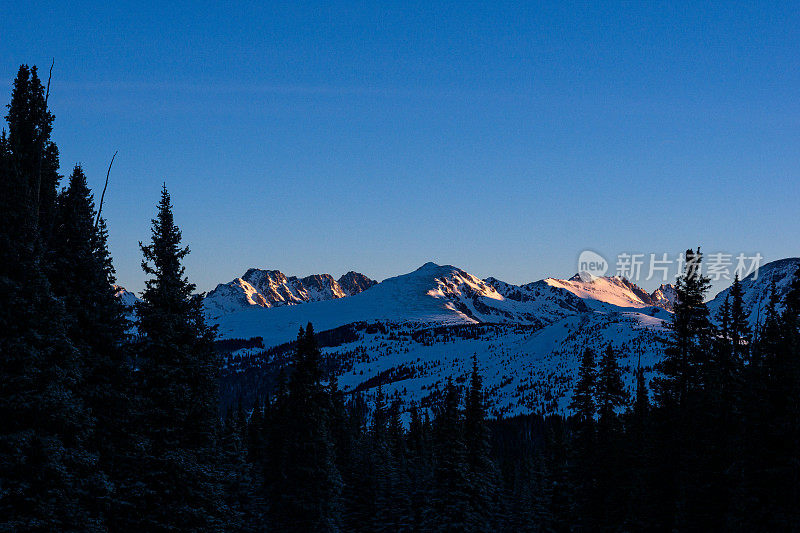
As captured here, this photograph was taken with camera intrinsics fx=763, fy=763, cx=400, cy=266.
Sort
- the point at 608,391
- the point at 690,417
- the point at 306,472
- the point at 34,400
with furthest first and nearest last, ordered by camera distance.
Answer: the point at 608,391, the point at 306,472, the point at 690,417, the point at 34,400

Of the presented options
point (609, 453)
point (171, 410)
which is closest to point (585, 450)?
point (609, 453)

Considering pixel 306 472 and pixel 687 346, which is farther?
pixel 306 472

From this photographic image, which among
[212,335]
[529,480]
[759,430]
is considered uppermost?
[212,335]

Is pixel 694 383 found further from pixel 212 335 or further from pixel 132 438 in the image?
pixel 132 438

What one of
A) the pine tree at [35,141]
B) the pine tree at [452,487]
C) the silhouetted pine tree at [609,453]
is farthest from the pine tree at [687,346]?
the pine tree at [35,141]

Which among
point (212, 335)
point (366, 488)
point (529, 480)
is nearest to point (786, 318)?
point (212, 335)

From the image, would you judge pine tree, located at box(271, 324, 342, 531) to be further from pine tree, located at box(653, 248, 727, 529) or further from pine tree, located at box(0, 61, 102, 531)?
pine tree, located at box(0, 61, 102, 531)

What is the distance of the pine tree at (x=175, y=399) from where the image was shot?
26.4 m

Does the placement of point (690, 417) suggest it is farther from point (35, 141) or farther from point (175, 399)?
point (35, 141)

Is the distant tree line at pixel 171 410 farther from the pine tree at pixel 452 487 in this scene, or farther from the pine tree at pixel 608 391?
the pine tree at pixel 452 487

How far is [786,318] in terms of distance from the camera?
3219 cm

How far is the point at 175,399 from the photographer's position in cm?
2689

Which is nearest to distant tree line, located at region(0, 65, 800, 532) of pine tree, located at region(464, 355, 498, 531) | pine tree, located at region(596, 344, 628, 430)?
pine tree, located at region(596, 344, 628, 430)

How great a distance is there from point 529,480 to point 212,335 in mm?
63055
